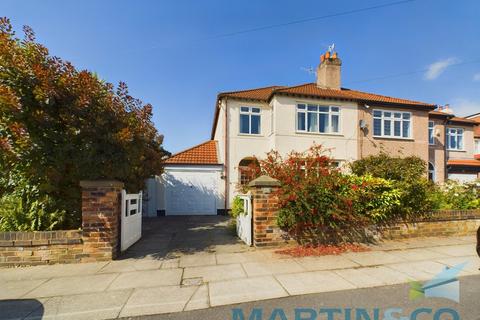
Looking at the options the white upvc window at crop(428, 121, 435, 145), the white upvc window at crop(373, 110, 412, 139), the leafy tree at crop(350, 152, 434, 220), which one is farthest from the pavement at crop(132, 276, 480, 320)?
the white upvc window at crop(428, 121, 435, 145)

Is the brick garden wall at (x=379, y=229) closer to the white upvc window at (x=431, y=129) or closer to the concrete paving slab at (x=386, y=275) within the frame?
the concrete paving slab at (x=386, y=275)

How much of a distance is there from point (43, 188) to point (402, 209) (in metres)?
8.86

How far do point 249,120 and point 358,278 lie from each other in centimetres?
1105

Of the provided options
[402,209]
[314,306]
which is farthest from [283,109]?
[314,306]

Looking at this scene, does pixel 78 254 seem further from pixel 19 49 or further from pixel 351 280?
pixel 351 280

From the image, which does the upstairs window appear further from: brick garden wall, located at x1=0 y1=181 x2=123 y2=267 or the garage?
brick garden wall, located at x1=0 y1=181 x2=123 y2=267

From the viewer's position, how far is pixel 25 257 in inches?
204

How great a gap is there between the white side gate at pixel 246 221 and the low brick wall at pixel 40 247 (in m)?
3.69

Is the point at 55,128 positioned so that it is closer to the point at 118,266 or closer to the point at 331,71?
the point at 118,266

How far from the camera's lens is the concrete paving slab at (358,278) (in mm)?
4168

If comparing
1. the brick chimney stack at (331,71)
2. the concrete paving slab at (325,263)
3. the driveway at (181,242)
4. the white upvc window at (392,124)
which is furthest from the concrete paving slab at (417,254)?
the brick chimney stack at (331,71)

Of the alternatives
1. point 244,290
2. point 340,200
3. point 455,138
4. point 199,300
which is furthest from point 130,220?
point 455,138

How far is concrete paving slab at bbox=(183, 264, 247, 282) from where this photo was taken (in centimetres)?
452

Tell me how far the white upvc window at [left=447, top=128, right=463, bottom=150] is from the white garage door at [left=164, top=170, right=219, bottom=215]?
17404 mm
